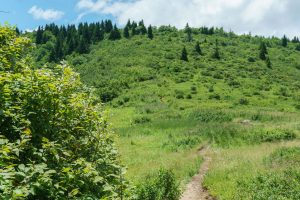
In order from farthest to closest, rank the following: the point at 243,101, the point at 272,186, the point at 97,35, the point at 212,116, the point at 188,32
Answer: the point at 188,32 → the point at 97,35 → the point at 243,101 → the point at 212,116 → the point at 272,186

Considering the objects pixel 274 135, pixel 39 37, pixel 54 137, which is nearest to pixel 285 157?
pixel 274 135

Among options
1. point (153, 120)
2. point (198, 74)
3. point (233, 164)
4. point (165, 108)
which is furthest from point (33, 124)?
point (198, 74)

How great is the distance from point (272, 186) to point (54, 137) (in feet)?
34.8

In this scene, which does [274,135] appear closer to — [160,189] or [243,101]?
[160,189]

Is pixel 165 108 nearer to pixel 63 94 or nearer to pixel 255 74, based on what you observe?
pixel 255 74

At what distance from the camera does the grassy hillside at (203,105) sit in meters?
19.7

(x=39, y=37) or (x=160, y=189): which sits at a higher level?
(x=39, y=37)

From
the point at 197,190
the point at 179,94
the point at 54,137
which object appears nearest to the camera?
the point at 54,137

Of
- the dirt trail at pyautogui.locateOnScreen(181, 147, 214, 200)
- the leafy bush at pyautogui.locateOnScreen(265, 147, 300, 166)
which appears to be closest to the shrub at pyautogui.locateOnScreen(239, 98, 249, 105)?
the leafy bush at pyautogui.locateOnScreen(265, 147, 300, 166)

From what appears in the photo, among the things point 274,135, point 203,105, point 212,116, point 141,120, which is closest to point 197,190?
point 274,135

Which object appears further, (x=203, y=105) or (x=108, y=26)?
(x=108, y=26)

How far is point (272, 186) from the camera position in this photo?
14.9 meters

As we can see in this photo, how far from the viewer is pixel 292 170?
1623cm

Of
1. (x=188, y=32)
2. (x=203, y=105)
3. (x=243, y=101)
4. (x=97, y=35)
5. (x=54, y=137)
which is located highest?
(x=188, y=32)
